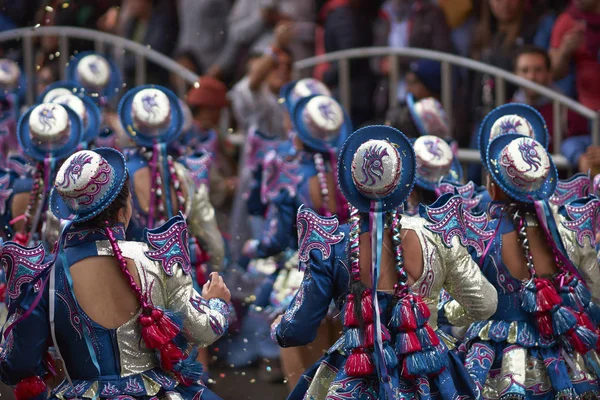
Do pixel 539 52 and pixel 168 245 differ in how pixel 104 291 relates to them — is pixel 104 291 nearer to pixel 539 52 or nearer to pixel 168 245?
pixel 168 245

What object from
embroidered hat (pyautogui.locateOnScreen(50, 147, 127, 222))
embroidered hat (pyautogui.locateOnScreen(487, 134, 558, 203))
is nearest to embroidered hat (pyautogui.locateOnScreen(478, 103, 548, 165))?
embroidered hat (pyautogui.locateOnScreen(487, 134, 558, 203))

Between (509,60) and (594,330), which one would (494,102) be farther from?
(594,330)

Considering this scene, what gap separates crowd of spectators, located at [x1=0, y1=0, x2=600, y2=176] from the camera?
9.45 m

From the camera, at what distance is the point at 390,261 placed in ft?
15.9

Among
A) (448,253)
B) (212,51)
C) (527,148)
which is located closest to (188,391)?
(448,253)

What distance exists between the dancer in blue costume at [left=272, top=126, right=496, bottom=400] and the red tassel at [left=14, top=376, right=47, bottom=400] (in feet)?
3.08

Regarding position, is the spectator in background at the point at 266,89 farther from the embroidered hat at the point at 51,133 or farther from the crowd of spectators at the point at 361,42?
the embroidered hat at the point at 51,133

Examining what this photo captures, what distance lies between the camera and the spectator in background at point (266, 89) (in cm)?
1055

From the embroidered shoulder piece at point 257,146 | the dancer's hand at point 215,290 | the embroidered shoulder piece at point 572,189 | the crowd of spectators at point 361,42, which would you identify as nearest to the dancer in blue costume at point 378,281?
the dancer's hand at point 215,290

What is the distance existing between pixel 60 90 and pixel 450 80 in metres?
3.20

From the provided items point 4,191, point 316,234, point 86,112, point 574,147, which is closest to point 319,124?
point 86,112

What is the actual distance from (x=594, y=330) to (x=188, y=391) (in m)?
1.87

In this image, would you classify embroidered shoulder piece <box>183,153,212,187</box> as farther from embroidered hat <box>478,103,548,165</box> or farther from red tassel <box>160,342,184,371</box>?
red tassel <box>160,342,184,371</box>

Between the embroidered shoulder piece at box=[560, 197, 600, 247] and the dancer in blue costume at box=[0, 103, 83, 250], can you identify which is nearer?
the embroidered shoulder piece at box=[560, 197, 600, 247]
